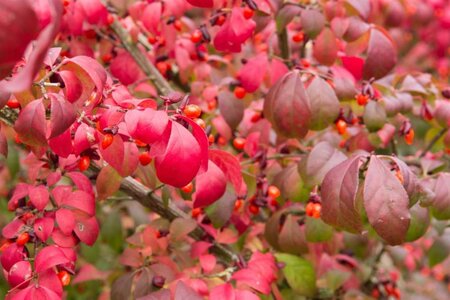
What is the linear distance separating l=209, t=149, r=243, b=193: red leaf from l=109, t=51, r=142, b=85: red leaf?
0.64 metres

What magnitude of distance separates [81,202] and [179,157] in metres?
0.43

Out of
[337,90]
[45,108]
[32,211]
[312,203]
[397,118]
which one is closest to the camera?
[45,108]

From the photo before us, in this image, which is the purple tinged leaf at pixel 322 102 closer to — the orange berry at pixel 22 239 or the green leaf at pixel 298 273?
the green leaf at pixel 298 273

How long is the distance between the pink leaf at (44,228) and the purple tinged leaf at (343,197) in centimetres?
60

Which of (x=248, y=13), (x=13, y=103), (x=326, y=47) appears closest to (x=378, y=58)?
(x=326, y=47)

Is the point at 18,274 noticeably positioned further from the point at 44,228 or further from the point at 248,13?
the point at 248,13

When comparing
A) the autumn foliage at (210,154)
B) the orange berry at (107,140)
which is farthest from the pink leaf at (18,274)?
the orange berry at (107,140)

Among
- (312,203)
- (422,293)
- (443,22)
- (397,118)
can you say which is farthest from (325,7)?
(443,22)

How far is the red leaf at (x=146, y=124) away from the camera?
1.13m

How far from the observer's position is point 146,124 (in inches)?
44.4

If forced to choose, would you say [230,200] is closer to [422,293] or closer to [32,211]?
[32,211]

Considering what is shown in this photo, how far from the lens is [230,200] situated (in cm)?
159

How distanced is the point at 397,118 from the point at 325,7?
45 cm

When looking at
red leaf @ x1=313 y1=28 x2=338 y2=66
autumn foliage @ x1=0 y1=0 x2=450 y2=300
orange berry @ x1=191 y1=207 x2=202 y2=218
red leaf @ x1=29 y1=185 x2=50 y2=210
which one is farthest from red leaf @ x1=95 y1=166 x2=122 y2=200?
red leaf @ x1=313 y1=28 x2=338 y2=66
